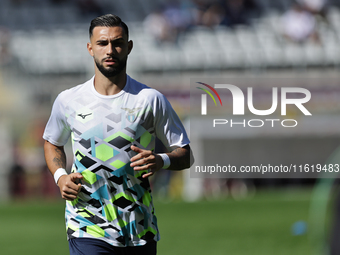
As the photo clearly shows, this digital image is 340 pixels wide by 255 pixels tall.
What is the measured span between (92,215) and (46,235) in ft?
26.3

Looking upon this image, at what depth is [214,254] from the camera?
27.7ft

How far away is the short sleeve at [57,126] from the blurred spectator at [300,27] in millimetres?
18487

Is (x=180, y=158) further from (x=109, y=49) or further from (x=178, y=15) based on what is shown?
(x=178, y=15)

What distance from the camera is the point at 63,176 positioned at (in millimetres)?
3402

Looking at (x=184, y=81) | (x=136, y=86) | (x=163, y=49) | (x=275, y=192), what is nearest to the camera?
(x=136, y=86)

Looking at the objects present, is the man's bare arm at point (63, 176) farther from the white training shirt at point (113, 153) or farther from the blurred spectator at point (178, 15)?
the blurred spectator at point (178, 15)

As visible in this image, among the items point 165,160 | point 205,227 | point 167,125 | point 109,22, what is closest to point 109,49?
point 109,22

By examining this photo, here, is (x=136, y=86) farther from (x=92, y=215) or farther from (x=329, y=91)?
(x=329, y=91)

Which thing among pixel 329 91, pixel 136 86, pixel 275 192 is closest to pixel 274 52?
pixel 329 91

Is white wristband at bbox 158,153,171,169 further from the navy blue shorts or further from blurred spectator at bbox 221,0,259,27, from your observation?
blurred spectator at bbox 221,0,259,27

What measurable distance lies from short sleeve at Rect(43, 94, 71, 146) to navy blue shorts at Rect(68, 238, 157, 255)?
619 millimetres

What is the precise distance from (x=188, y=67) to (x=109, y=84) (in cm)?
1691

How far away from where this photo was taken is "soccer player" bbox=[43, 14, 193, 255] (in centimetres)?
336

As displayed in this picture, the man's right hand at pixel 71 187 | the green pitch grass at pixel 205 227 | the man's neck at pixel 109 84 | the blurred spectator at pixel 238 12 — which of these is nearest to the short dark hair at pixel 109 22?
the man's neck at pixel 109 84
